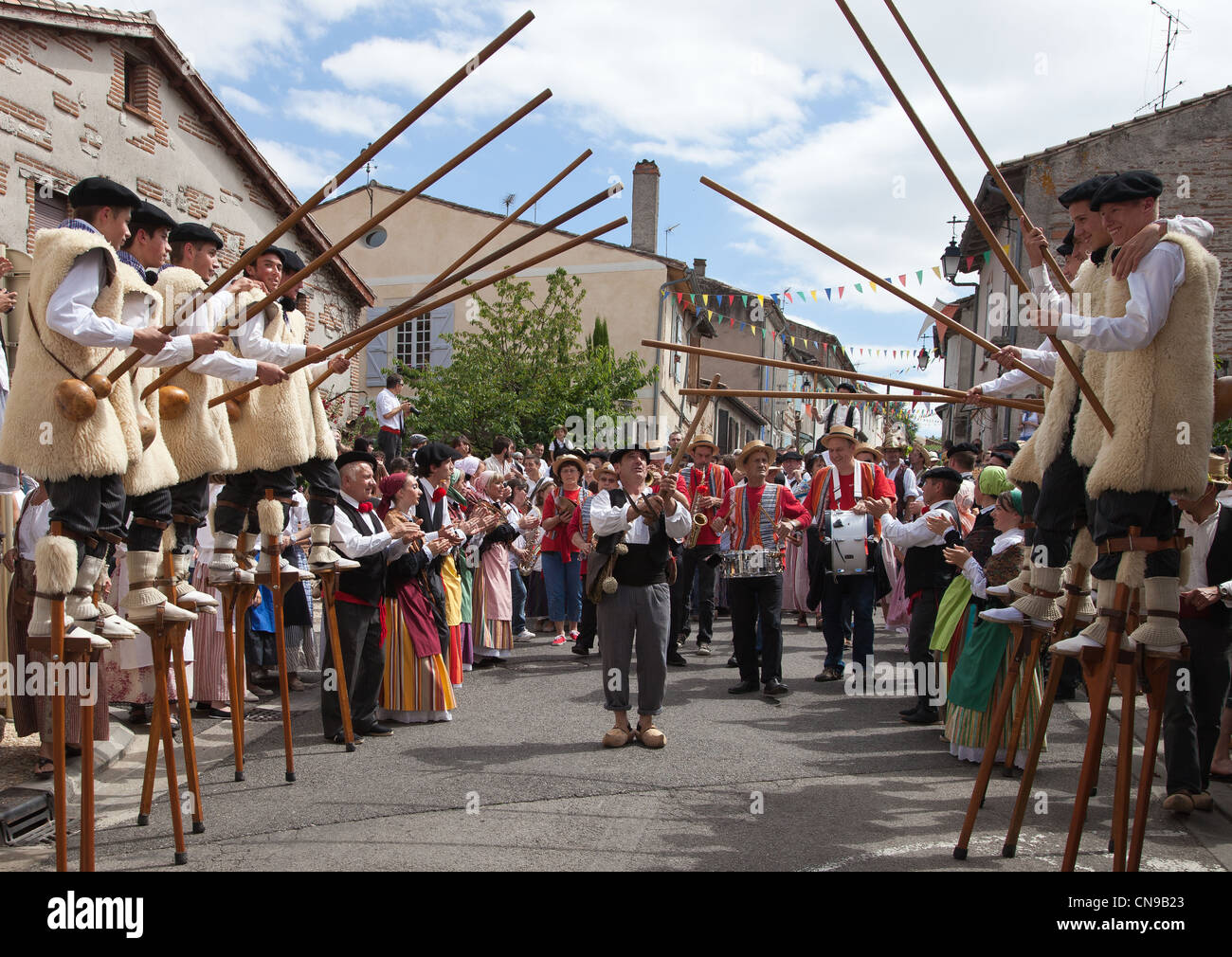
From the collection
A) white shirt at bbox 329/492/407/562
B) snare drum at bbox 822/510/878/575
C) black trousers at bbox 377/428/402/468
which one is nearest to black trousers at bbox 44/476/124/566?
white shirt at bbox 329/492/407/562

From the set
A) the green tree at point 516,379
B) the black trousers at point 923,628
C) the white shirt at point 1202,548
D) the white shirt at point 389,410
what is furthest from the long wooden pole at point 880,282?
the green tree at point 516,379

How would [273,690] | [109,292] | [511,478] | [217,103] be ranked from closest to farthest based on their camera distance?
[109,292], [273,690], [511,478], [217,103]

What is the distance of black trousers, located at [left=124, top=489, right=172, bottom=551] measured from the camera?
4.91 m

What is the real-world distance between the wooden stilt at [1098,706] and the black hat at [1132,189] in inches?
63.5

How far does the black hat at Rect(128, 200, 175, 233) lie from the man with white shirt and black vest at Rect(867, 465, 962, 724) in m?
5.42

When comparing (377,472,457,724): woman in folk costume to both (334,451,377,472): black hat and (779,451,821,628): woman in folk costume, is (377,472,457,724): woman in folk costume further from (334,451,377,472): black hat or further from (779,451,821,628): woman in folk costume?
(779,451,821,628): woman in folk costume

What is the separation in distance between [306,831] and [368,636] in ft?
8.06

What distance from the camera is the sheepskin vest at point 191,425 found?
527cm

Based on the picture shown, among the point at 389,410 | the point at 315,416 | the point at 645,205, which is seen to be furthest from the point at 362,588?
the point at 645,205

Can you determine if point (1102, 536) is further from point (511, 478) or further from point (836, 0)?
point (511, 478)

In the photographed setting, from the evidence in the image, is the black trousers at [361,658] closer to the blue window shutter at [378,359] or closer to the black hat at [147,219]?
the black hat at [147,219]

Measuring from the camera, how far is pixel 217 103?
16.6m

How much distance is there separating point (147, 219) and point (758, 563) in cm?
578

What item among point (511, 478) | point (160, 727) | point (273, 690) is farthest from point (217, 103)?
point (160, 727)
